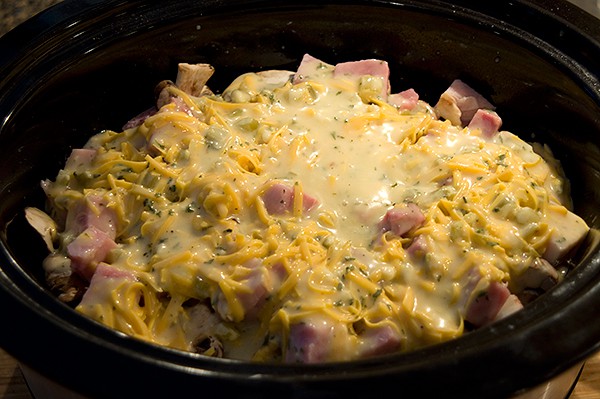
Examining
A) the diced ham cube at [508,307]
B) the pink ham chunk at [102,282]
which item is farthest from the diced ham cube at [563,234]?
the pink ham chunk at [102,282]

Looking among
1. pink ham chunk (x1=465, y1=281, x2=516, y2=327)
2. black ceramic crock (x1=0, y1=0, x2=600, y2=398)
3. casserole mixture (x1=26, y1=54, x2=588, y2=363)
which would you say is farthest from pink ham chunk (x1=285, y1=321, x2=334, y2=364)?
pink ham chunk (x1=465, y1=281, x2=516, y2=327)

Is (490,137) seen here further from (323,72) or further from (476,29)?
(323,72)

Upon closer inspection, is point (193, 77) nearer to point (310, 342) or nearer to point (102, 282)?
point (102, 282)

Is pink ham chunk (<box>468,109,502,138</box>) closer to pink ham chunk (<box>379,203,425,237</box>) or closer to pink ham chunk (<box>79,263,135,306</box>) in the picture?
pink ham chunk (<box>379,203,425,237</box>)

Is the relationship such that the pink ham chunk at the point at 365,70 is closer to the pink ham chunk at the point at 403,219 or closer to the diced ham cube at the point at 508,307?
the pink ham chunk at the point at 403,219

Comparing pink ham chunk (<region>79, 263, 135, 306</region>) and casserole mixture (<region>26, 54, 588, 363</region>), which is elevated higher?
casserole mixture (<region>26, 54, 588, 363</region>)

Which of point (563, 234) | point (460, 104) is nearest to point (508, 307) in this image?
point (563, 234)
